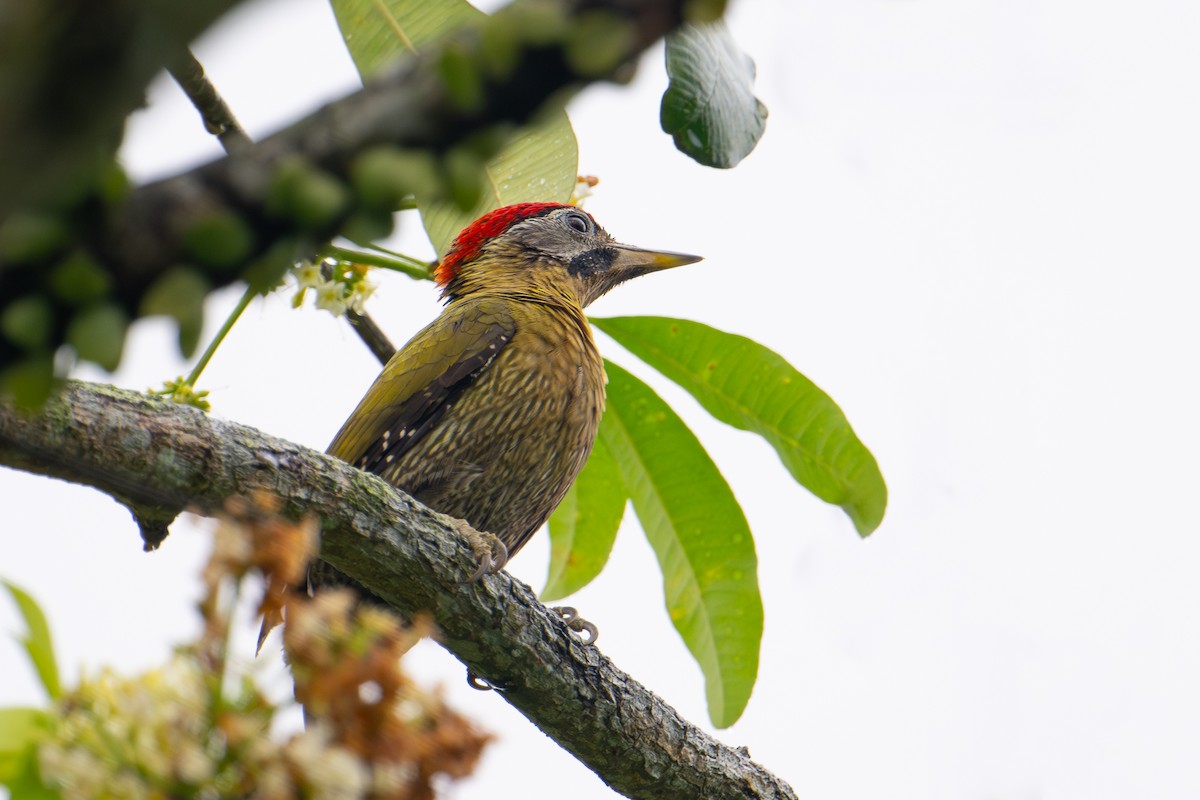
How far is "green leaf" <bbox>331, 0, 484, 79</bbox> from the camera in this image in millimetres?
3318

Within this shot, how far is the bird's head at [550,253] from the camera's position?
189 inches

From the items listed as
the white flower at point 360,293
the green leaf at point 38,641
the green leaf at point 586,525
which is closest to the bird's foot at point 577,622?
the green leaf at point 586,525

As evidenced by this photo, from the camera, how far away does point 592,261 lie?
487 cm

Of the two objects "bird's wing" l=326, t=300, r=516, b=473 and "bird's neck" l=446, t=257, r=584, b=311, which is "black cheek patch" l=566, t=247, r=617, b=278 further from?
"bird's wing" l=326, t=300, r=516, b=473

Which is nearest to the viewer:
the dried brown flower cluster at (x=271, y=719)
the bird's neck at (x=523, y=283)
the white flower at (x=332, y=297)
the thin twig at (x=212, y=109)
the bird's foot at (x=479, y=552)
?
the dried brown flower cluster at (x=271, y=719)

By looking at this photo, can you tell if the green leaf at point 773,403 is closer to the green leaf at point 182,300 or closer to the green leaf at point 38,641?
the green leaf at point 38,641

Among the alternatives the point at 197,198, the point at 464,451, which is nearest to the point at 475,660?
the point at 464,451

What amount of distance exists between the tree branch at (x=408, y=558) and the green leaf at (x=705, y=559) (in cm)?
41

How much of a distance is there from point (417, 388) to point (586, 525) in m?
0.72

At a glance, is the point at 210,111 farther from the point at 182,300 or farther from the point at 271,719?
the point at 182,300

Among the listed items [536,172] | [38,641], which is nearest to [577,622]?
[536,172]

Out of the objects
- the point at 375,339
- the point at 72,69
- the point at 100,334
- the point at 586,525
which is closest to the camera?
the point at 72,69

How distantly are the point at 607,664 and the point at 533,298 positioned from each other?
5.13ft

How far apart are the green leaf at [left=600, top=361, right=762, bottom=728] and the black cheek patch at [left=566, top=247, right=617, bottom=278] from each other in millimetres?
1159
